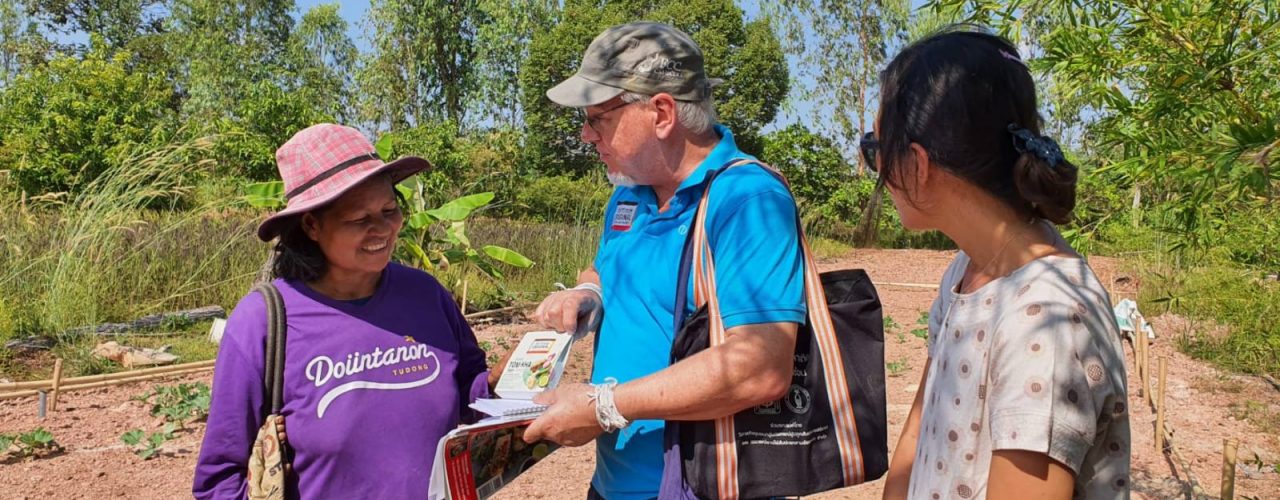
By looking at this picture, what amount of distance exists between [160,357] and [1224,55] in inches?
256

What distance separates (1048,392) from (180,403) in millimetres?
5062

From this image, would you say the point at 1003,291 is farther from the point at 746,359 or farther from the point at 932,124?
the point at 746,359

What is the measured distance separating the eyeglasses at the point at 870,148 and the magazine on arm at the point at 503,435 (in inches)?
32.3

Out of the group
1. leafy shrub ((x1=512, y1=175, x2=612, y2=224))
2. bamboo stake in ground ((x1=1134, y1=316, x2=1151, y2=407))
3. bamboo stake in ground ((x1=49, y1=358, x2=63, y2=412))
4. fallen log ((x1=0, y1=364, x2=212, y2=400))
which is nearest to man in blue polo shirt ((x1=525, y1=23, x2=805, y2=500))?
bamboo stake in ground ((x1=49, y1=358, x2=63, y2=412))

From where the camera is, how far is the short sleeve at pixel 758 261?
1.74 metres

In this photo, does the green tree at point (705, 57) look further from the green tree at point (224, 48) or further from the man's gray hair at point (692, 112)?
the man's gray hair at point (692, 112)

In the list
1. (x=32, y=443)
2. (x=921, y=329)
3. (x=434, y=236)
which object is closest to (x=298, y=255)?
(x=32, y=443)

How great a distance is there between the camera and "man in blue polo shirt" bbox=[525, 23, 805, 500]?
1730mm

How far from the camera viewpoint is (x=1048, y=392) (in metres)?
1.21

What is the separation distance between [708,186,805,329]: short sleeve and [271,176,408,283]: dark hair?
0.88 m

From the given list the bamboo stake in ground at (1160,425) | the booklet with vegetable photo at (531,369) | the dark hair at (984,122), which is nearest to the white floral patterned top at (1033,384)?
the dark hair at (984,122)

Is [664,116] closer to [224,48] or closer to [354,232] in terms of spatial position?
[354,232]

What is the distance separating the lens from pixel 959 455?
138 cm

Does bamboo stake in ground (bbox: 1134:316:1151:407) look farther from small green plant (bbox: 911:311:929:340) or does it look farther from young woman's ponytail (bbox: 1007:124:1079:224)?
young woman's ponytail (bbox: 1007:124:1079:224)
